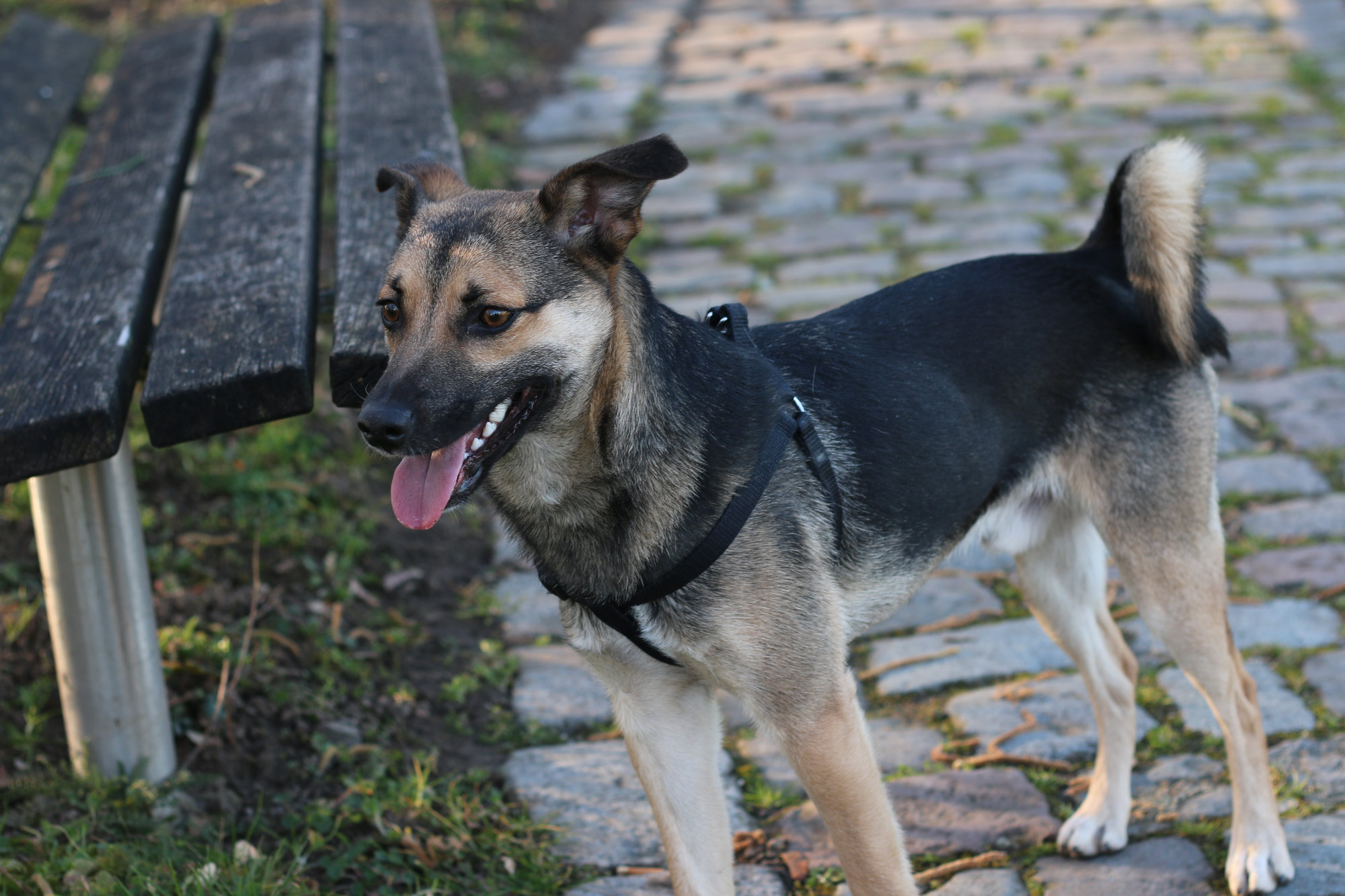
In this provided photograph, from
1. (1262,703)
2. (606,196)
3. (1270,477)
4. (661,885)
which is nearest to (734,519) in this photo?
(606,196)

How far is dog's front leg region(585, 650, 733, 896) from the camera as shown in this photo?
2.82 metres

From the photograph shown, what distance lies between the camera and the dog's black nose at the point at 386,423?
2.33 m

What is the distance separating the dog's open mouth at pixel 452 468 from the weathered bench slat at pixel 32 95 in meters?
1.79

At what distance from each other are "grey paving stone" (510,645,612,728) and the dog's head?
54.3 inches

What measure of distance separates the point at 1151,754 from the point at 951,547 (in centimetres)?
97

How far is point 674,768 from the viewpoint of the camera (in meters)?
2.85

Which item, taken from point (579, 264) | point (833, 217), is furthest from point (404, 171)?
point (833, 217)

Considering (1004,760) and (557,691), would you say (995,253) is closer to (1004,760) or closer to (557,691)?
(1004,760)

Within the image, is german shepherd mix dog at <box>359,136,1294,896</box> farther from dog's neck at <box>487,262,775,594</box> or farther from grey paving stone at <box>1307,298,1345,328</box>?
grey paving stone at <box>1307,298,1345,328</box>

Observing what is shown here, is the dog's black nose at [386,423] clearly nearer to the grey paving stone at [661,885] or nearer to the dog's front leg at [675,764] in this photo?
the dog's front leg at [675,764]

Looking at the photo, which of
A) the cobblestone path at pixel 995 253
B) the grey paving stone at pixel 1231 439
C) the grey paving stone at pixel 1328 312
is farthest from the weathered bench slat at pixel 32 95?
the grey paving stone at pixel 1328 312

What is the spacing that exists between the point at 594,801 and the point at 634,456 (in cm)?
125

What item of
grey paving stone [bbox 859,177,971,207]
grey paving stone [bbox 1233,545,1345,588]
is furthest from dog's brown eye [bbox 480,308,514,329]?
grey paving stone [bbox 859,177,971,207]

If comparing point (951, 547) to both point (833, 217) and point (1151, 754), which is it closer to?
point (1151, 754)
